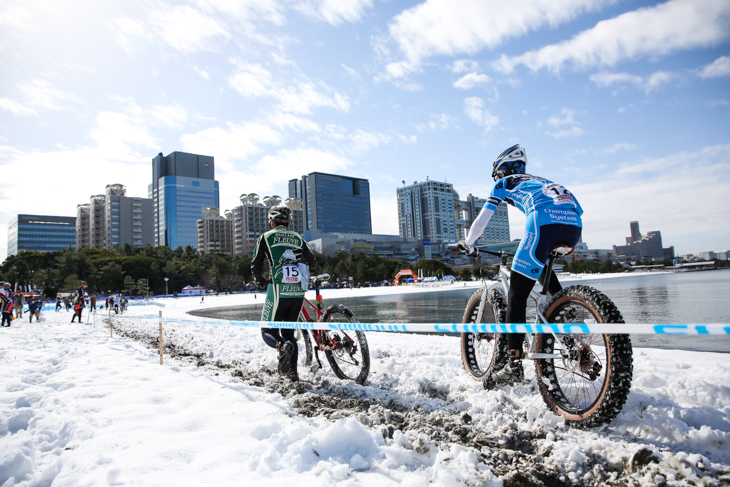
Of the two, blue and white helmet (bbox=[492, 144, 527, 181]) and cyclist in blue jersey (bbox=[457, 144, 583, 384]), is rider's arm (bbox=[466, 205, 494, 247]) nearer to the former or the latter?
cyclist in blue jersey (bbox=[457, 144, 583, 384])

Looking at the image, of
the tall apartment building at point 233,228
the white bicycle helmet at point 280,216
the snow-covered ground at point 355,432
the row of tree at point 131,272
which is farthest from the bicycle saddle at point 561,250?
the tall apartment building at point 233,228

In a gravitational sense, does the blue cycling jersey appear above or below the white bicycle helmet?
below

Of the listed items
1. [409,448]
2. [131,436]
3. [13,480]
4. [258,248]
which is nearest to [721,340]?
[409,448]

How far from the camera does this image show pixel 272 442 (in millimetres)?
2686

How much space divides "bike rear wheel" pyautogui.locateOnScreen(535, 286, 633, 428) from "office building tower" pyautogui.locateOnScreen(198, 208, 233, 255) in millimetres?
189540

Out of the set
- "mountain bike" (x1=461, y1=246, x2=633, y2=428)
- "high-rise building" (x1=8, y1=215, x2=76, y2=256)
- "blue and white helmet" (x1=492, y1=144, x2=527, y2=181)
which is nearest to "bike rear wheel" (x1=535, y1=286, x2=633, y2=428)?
"mountain bike" (x1=461, y1=246, x2=633, y2=428)

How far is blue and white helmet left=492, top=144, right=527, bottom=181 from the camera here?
378 centimetres

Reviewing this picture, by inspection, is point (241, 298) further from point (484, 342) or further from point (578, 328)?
point (578, 328)

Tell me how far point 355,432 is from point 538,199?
2.37 metres

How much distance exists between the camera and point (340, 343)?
15.9ft

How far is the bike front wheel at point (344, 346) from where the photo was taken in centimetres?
471

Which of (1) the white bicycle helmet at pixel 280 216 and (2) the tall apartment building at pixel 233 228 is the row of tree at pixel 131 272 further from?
(2) the tall apartment building at pixel 233 228

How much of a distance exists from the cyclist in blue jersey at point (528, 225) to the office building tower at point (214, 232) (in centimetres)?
18895

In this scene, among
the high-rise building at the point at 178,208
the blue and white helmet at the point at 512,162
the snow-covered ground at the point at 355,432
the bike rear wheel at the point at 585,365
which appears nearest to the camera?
the snow-covered ground at the point at 355,432
